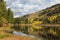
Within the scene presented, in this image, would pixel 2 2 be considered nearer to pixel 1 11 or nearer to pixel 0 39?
pixel 1 11

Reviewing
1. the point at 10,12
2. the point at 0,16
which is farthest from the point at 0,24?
the point at 10,12

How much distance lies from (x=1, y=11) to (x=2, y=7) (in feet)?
9.75

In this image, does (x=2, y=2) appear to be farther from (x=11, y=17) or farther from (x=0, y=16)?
(x=11, y=17)

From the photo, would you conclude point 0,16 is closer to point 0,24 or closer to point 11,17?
point 0,24

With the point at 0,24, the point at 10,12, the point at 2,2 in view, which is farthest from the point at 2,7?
the point at 10,12

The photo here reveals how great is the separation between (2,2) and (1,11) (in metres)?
5.01

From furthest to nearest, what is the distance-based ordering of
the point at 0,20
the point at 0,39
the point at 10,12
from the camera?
the point at 10,12, the point at 0,20, the point at 0,39

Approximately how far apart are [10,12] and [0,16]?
48666mm

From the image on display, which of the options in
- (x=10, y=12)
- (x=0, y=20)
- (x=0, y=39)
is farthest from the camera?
(x=10, y=12)

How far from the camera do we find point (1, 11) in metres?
107

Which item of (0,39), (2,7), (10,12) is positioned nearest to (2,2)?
(2,7)

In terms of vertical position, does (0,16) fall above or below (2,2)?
below

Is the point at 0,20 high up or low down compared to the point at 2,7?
down

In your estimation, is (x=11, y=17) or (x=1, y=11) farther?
(x=11, y=17)
